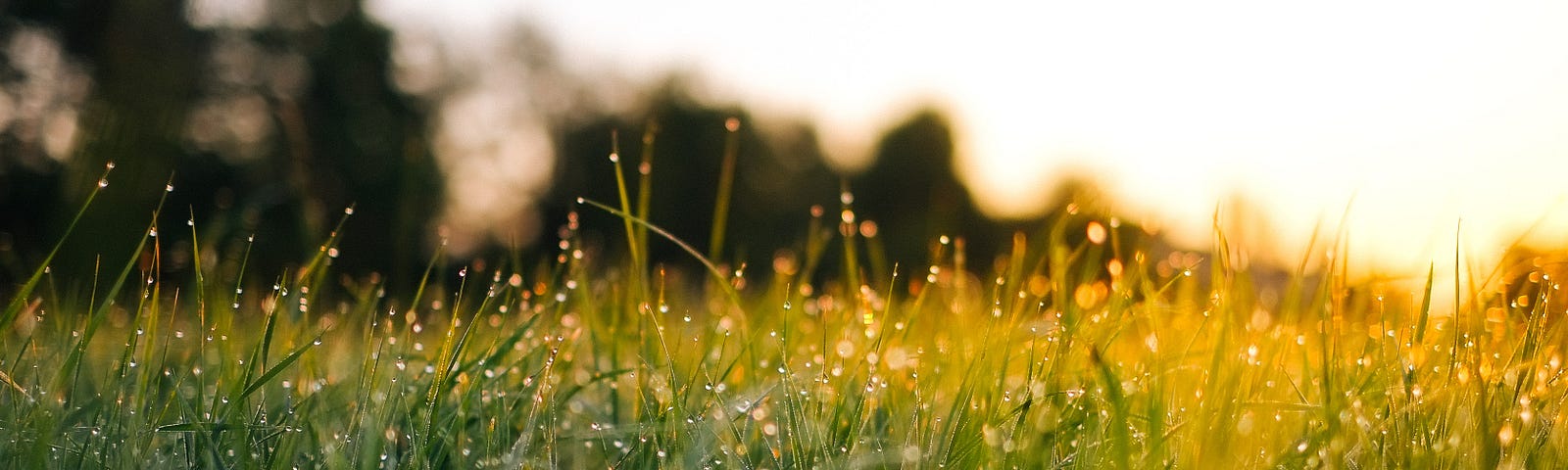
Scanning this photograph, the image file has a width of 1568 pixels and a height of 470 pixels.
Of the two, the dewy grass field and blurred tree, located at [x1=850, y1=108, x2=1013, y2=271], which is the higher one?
the dewy grass field

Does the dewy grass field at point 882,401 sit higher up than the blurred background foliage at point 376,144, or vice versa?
the dewy grass field at point 882,401

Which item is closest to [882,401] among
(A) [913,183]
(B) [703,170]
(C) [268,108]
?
(C) [268,108]

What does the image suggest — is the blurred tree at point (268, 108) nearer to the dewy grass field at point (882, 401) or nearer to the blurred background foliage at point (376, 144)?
the blurred background foliage at point (376, 144)

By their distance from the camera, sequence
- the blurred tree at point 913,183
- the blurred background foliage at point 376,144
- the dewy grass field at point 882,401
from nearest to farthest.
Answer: the dewy grass field at point 882,401 → the blurred background foliage at point 376,144 → the blurred tree at point 913,183

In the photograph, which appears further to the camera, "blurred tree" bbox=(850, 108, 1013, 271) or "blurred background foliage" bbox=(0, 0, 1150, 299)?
"blurred tree" bbox=(850, 108, 1013, 271)

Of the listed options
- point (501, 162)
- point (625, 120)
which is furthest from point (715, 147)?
point (501, 162)

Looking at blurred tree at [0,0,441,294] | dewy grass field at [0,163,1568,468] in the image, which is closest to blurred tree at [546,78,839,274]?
blurred tree at [0,0,441,294]

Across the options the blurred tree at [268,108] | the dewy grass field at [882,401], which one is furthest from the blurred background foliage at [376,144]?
the dewy grass field at [882,401]

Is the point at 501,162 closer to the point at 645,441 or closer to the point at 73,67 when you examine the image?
the point at 73,67

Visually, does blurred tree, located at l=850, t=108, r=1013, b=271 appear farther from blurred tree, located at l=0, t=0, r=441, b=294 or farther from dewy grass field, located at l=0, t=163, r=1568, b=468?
dewy grass field, located at l=0, t=163, r=1568, b=468
